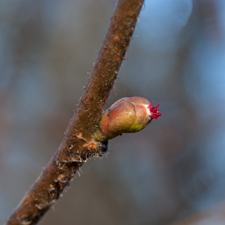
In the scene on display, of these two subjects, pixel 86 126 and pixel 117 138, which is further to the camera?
pixel 117 138

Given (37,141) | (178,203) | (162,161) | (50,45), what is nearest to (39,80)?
(50,45)

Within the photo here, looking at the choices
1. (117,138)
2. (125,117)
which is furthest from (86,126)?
(117,138)

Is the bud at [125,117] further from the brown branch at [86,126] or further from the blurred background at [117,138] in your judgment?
the blurred background at [117,138]

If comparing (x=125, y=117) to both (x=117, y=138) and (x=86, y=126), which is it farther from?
(x=117, y=138)

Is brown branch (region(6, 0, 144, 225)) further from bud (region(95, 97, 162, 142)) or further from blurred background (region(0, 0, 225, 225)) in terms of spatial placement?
blurred background (region(0, 0, 225, 225))

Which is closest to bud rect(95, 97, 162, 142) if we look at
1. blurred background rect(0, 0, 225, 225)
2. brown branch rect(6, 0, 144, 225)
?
brown branch rect(6, 0, 144, 225)

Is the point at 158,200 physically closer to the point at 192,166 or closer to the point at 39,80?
the point at 192,166

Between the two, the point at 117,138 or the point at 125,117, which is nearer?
the point at 125,117
